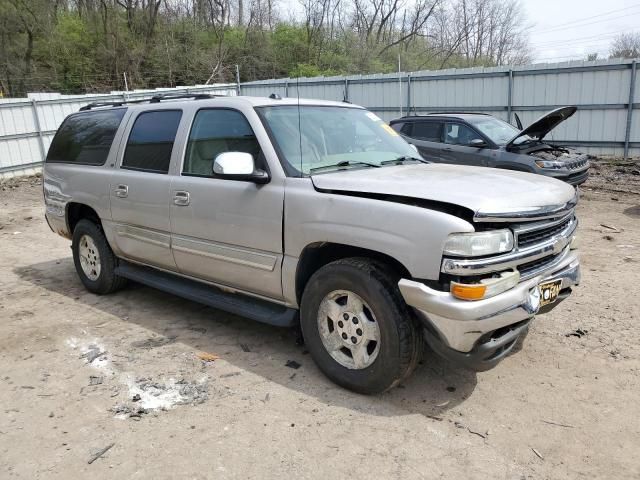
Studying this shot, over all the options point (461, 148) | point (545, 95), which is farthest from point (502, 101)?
point (461, 148)

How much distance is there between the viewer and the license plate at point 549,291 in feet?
10.7

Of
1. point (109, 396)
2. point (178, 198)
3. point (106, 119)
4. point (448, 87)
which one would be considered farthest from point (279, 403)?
point (448, 87)

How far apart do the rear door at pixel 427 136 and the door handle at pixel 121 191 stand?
20.8ft

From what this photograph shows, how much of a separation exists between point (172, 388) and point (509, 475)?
2.20 metres

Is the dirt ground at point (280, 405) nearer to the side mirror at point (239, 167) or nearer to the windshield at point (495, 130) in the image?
the side mirror at point (239, 167)

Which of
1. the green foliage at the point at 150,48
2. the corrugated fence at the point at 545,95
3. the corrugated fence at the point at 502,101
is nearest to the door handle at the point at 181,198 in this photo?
the corrugated fence at the point at 545,95

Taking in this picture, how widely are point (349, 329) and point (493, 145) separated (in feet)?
22.3

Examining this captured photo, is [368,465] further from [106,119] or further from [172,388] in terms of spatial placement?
[106,119]

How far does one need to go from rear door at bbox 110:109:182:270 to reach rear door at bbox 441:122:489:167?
6097 millimetres

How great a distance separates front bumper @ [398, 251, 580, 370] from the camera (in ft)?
9.48

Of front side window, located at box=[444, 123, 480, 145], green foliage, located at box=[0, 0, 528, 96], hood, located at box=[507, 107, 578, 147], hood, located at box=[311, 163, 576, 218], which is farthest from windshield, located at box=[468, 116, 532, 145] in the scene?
green foliage, located at box=[0, 0, 528, 96]

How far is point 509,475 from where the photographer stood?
2688mm

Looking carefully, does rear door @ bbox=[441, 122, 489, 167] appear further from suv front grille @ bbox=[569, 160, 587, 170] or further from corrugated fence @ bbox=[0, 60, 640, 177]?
corrugated fence @ bbox=[0, 60, 640, 177]

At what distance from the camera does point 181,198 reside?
4.29 meters
